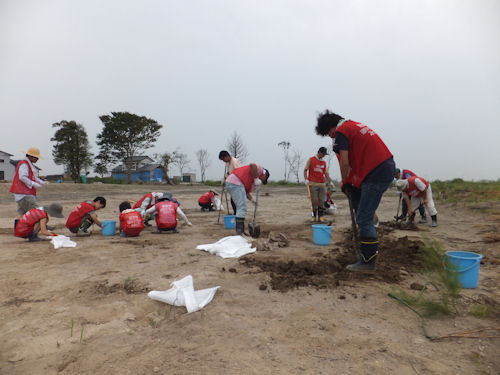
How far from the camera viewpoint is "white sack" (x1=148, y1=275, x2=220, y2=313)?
257cm

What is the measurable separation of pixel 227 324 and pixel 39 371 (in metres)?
1.24

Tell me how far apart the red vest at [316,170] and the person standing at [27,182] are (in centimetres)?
586

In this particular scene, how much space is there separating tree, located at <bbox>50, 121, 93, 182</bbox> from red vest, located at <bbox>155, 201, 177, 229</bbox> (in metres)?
31.8

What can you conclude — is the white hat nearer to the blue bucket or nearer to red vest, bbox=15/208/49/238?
the blue bucket

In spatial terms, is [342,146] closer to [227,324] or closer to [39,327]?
[227,324]

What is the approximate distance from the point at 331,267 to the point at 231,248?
1.54 meters

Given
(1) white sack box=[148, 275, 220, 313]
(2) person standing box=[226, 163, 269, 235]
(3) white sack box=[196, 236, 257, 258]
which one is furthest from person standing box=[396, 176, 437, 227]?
(1) white sack box=[148, 275, 220, 313]

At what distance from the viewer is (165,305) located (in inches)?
106

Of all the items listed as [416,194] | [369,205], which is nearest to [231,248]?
[369,205]

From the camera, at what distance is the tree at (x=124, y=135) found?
36.9m

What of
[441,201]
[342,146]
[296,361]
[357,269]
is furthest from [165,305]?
[441,201]

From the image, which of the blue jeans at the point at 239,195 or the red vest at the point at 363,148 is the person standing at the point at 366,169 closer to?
the red vest at the point at 363,148

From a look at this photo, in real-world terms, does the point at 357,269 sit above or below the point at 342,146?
below

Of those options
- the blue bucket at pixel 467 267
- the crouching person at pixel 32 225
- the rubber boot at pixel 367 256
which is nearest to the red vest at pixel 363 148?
the rubber boot at pixel 367 256
